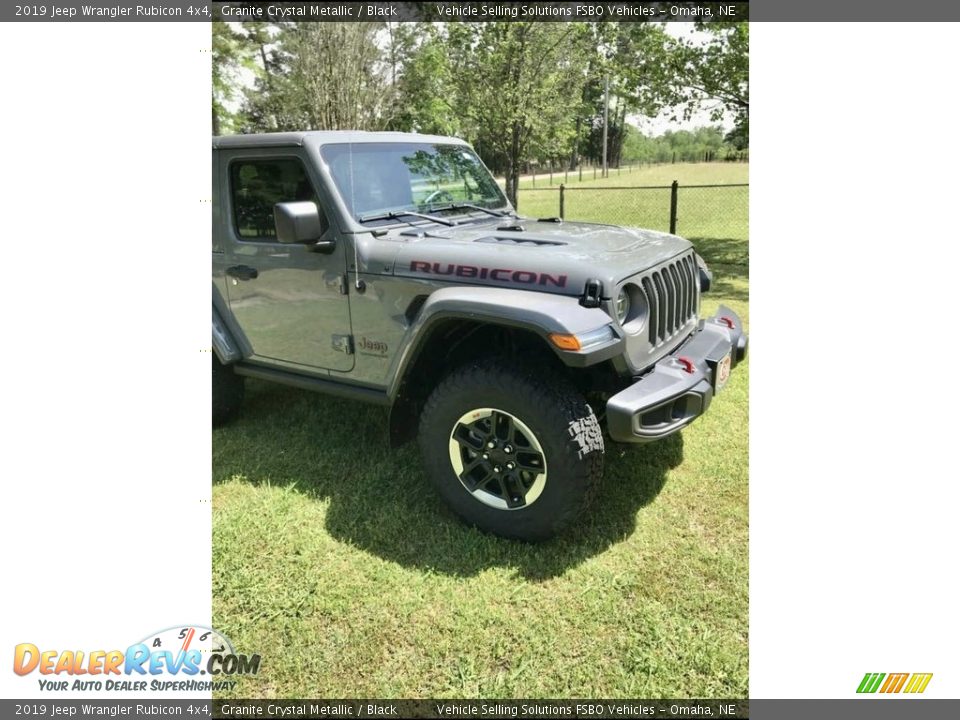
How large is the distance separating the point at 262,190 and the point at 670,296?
94.7 inches

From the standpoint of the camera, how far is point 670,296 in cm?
325

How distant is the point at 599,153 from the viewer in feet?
39.0

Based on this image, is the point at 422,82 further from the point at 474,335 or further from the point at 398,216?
the point at 474,335

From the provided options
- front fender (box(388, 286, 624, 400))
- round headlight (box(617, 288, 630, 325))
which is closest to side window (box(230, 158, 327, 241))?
front fender (box(388, 286, 624, 400))

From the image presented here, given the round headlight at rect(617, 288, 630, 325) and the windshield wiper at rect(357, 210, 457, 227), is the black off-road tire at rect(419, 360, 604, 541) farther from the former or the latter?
the windshield wiper at rect(357, 210, 457, 227)

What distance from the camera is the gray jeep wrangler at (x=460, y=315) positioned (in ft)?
9.05

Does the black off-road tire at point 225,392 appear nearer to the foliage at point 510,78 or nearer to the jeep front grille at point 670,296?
the jeep front grille at point 670,296

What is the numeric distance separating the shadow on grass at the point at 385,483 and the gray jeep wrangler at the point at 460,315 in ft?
0.55

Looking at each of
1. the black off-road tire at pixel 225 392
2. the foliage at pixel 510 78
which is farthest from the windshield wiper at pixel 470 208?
the foliage at pixel 510 78

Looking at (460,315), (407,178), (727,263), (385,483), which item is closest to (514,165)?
(727,263)

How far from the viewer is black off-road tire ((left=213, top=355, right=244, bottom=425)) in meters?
4.27

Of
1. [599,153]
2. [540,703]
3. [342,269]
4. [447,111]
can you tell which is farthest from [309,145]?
[599,153]

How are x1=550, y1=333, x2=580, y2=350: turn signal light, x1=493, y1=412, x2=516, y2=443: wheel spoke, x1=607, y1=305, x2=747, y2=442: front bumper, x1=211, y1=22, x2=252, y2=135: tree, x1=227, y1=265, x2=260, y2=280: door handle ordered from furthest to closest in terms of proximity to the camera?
x1=211, y1=22, x2=252, y2=135: tree < x1=227, y1=265, x2=260, y2=280: door handle < x1=493, y1=412, x2=516, y2=443: wheel spoke < x1=607, y1=305, x2=747, y2=442: front bumper < x1=550, y1=333, x2=580, y2=350: turn signal light

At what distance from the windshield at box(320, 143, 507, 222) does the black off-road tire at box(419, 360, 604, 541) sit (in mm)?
1169
